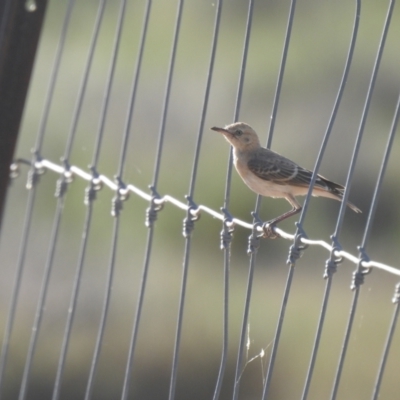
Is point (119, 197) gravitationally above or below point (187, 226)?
above

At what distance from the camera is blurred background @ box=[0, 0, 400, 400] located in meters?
8.39

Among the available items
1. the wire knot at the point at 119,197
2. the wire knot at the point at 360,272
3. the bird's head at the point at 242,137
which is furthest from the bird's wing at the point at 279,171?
the wire knot at the point at 360,272

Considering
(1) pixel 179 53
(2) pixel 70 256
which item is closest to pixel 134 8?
(1) pixel 179 53

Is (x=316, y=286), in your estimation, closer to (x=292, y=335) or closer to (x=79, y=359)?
(x=292, y=335)

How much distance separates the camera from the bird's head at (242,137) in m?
5.30

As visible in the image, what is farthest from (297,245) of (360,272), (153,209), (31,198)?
(31,198)

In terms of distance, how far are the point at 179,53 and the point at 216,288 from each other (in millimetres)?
2827

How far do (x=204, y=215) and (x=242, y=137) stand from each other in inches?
140

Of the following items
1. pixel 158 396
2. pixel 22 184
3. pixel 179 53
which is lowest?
pixel 158 396

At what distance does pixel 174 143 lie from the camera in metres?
9.17

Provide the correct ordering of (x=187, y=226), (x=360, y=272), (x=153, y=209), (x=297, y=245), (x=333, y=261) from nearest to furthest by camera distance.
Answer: (x=360, y=272) → (x=333, y=261) → (x=297, y=245) → (x=187, y=226) → (x=153, y=209)

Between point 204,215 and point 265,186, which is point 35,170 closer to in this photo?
point 265,186

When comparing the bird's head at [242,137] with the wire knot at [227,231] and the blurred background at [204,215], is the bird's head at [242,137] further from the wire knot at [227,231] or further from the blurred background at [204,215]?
the blurred background at [204,215]

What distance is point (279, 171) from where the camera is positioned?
526 cm
